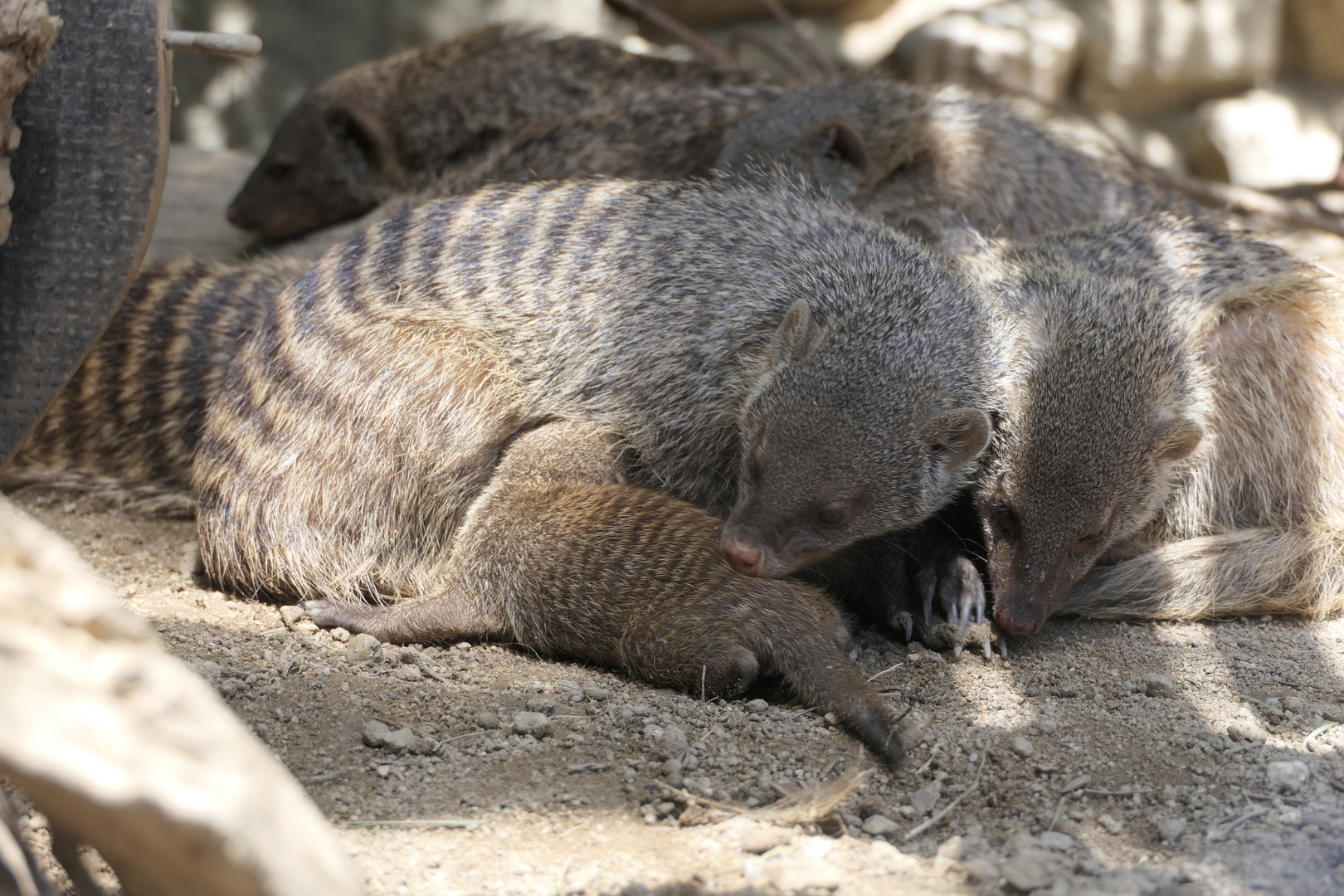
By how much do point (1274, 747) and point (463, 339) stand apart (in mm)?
1895

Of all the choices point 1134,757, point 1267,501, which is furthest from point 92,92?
point 1267,501

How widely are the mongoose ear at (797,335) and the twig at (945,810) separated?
2.93 ft

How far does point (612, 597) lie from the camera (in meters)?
2.24

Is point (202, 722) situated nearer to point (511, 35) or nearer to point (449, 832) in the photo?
point (449, 832)

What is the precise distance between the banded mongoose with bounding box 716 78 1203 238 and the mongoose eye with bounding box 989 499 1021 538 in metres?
1.44

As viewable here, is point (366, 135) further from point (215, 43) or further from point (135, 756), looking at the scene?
point (135, 756)

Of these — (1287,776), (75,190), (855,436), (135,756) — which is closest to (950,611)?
(855,436)

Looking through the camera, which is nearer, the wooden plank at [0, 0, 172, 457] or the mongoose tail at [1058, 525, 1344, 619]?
the wooden plank at [0, 0, 172, 457]

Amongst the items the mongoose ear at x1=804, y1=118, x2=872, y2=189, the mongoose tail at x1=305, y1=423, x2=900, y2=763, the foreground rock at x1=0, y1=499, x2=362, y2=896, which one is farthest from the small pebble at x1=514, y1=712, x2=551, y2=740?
the mongoose ear at x1=804, y1=118, x2=872, y2=189

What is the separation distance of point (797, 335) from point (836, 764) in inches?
35.8

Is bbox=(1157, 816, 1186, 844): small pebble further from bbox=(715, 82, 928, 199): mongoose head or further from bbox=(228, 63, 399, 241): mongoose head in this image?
bbox=(228, 63, 399, 241): mongoose head

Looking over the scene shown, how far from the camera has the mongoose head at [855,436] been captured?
2156 mm

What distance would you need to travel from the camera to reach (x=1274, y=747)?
1.91m

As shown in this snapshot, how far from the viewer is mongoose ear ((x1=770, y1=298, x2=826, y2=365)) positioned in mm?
2287
